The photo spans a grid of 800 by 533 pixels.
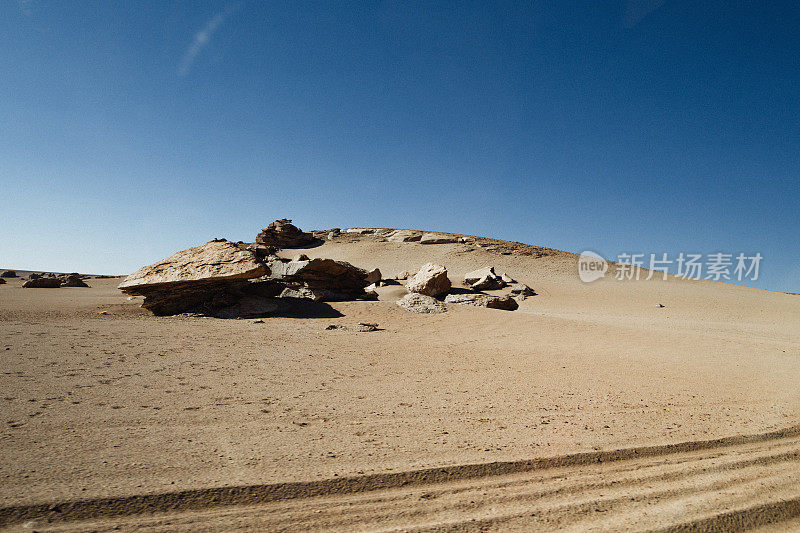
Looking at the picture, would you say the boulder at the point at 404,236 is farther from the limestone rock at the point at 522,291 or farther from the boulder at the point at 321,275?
the boulder at the point at 321,275

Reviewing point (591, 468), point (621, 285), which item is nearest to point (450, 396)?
point (591, 468)

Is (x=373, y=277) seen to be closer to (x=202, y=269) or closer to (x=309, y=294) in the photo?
(x=309, y=294)

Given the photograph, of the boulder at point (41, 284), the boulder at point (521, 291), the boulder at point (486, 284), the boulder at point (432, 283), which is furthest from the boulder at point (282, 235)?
the boulder at point (432, 283)

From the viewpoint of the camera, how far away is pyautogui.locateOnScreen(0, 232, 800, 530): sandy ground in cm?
215

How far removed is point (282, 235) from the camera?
3738 cm

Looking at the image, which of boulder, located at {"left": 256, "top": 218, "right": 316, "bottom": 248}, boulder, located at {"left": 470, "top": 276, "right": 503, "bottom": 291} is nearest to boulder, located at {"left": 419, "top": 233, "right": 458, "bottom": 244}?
boulder, located at {"left": 256, "top": 218, "right": 316, "bottom": 248}

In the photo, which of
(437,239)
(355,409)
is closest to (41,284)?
(355,409)

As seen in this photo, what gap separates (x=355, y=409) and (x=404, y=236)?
32.5 metres

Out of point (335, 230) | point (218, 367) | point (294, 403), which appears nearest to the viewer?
point (294, 403)

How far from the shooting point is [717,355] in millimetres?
6551

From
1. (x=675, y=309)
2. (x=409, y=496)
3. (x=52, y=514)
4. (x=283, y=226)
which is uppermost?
(x=283, y=226)

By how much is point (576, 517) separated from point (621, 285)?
2183 centimetres

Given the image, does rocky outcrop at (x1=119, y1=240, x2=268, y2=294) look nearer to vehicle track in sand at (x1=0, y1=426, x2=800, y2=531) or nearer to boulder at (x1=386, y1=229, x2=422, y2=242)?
vehicle track in sand at (x1=0, y1=426, x2=800, y2=531)

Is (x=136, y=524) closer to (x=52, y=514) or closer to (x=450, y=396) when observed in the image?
(x=52, y=514)
